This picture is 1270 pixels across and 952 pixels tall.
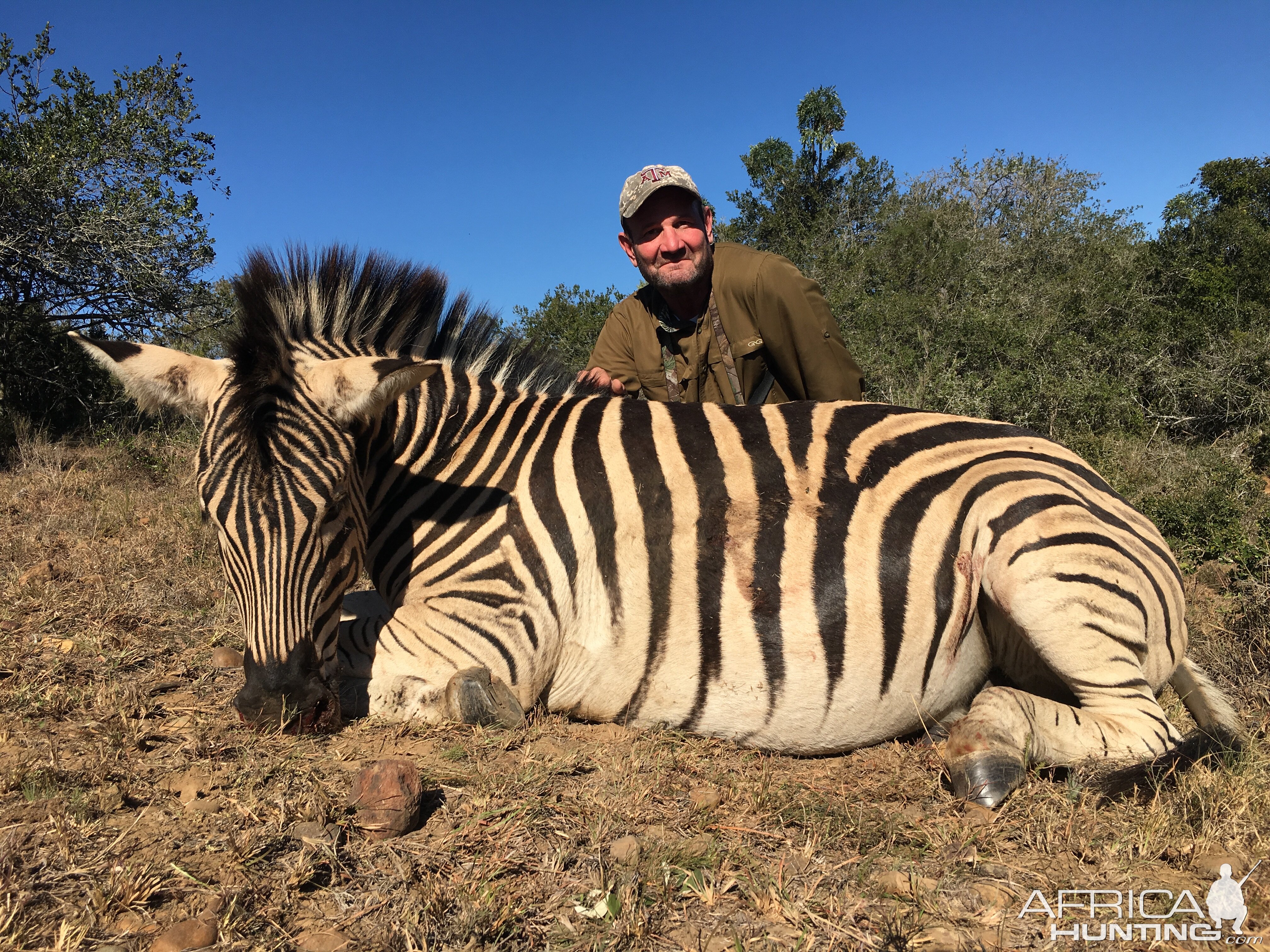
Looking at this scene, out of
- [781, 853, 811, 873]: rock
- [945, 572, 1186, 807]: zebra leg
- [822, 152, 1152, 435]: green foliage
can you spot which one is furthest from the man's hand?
[822, 152, 1152, 435]: green foliage

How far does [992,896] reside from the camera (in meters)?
2.13

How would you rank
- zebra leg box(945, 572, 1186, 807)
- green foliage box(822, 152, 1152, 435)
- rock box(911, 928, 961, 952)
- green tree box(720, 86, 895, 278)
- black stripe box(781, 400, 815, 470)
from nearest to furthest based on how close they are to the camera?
rock box(911, 928, 961, 952), zebra leg box(945, 572, 1186, 807), black stripe box(781, 400, 815, 470), green foliage box(822, 152, 1152, 435), green tree box(720, 86, 895, 278)

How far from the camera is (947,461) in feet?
10.6

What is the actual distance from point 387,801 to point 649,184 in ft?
12.8

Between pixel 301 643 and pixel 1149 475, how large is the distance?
7.11 metres

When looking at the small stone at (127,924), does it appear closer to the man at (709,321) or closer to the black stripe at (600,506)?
the black stripe at (600,506)

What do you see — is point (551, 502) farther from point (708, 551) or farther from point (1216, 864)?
point (1216, 864)

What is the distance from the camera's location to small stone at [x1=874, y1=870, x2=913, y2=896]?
83.0 inches

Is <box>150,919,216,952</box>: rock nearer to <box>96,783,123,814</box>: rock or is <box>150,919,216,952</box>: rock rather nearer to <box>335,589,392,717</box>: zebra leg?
<box>96,783,123,814</box>: rock

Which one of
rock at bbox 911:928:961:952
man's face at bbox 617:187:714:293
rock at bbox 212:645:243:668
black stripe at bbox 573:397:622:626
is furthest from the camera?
man's face at bbox 617:187:714:293

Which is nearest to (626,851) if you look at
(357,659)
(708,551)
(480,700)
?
(480,700)

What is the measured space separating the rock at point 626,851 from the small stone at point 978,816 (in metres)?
1.12

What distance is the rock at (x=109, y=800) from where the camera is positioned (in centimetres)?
225

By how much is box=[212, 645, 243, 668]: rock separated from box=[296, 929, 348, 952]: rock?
2109mm
